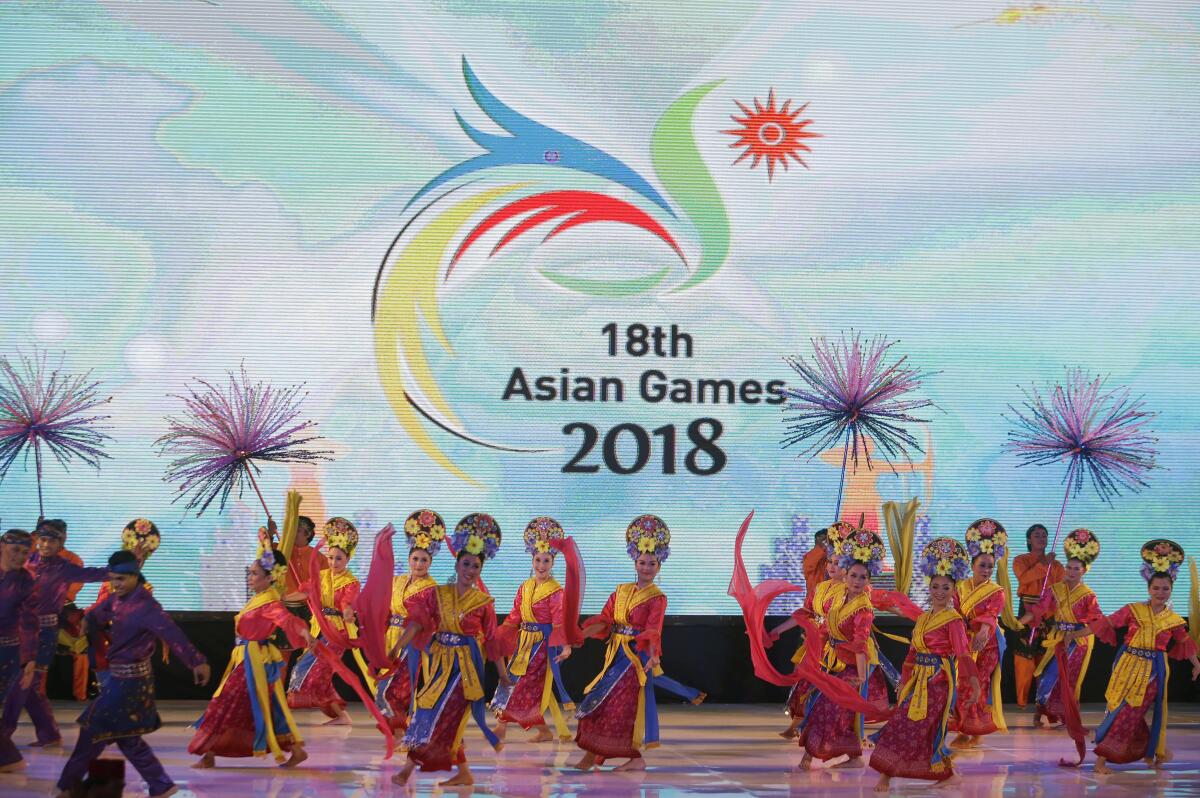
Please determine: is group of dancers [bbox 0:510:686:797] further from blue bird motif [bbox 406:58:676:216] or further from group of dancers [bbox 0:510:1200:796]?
blue bird motif [bbox 406:58:676:216]

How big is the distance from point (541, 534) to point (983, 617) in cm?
255

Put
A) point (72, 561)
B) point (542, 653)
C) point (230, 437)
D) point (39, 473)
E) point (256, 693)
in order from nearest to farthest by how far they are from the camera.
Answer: point (256, 693) < point (542, 653) < point (72, 561) < point (39, 473) < point (230, 437)

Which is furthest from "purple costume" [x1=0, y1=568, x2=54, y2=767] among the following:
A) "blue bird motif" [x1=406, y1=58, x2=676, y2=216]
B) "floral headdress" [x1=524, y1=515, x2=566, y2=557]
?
"blue bird motif" [x1=406, y1=58, x2=676, y2=216]

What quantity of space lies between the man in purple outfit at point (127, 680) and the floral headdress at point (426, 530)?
151 cm

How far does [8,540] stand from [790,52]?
19.9ft

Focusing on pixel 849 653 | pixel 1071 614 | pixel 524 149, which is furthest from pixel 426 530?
pixel 1071 614

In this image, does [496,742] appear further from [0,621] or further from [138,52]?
[138,52]

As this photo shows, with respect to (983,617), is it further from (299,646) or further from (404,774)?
(299,646)

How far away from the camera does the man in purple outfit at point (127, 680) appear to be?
18.3 ft

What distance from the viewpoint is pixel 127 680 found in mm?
5652

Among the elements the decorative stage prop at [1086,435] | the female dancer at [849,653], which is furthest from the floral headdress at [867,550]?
the decorative stage prop at [1086,435]

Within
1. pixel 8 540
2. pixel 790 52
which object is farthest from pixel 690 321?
pixel 8 540

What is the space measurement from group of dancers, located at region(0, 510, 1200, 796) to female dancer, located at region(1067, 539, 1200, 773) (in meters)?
0.01

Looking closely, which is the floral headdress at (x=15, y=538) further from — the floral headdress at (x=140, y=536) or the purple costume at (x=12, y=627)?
the floral headdress at (x=140, y=536)
